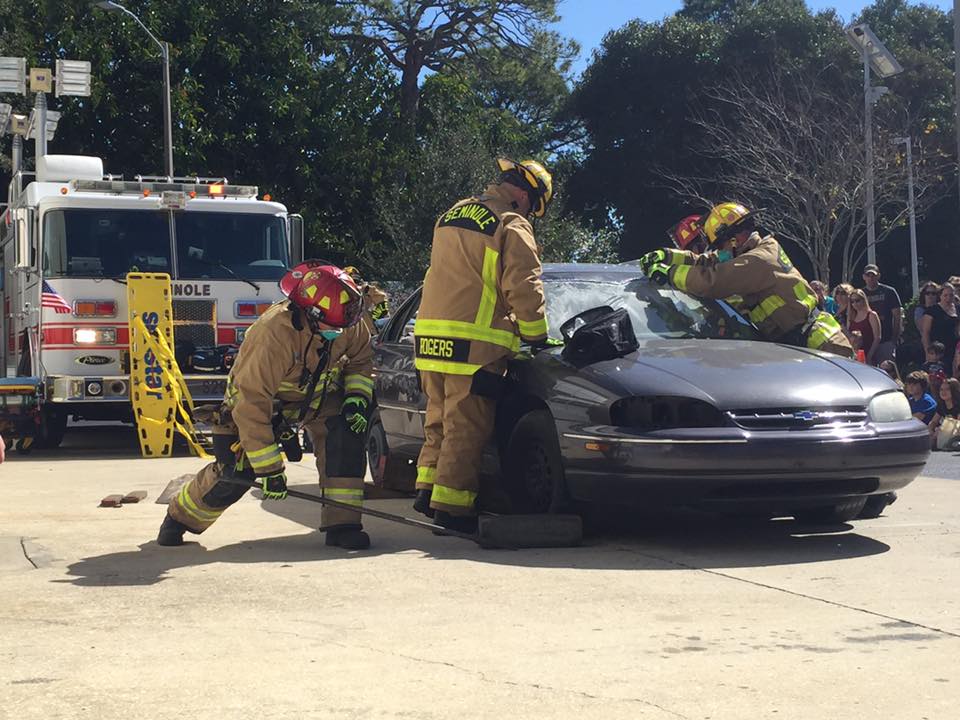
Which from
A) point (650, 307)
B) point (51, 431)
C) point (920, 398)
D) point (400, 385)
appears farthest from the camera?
point (51, 431)

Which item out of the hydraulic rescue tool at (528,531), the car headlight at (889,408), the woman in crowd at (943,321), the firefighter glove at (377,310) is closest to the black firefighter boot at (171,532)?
the hydraulic rescue tool at (528,531)

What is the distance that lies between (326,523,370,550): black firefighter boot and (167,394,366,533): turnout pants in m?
0.03

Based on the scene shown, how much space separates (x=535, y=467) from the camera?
24.9ft

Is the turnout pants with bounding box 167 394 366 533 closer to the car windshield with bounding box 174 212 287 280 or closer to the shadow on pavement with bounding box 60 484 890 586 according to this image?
the shadow on pavement with bounding box 60 484 890 586

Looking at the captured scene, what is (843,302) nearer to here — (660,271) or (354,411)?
(660,271)

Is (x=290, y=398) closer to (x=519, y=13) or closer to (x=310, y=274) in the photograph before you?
(x=310, y=274)

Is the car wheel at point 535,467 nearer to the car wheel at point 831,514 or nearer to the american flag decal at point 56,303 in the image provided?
the car wheel at point 831,514

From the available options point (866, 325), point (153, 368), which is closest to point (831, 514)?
point (866, 325)

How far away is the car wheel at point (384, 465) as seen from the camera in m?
9.50

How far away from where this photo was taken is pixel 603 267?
873 cm

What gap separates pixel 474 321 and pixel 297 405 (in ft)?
3.20

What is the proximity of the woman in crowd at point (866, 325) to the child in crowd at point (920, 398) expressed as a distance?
1.10 metres

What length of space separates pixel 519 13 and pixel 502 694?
36.0 metres

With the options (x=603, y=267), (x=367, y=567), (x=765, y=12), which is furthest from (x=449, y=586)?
(x=765, y=12)
